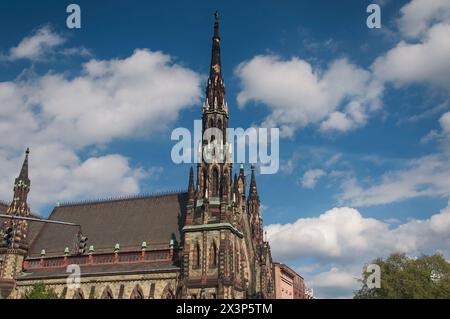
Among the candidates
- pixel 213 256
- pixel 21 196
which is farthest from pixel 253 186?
pixel 21 196

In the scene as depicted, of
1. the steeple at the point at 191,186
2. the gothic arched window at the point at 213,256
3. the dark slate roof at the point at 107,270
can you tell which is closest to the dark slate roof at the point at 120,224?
the dark slate roof at the point at 107,270

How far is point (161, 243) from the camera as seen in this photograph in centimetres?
5753

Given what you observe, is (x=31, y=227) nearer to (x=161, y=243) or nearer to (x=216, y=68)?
(x=161, y=243)

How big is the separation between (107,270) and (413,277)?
44427 mm

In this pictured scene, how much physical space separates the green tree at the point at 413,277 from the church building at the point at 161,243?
18.2 metres

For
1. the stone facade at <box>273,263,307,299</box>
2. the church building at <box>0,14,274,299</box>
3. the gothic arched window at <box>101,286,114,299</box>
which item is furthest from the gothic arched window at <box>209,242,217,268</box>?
the stone facade at <box>273,263,307,299</box>

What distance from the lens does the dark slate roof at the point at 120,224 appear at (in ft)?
194

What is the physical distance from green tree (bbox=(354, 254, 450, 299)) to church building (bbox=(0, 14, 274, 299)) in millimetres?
18178

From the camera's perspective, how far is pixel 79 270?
58406 mm

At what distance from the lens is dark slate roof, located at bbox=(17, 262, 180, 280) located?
54.7m
